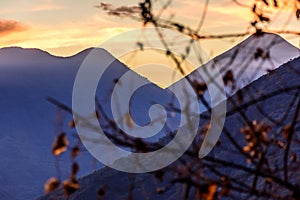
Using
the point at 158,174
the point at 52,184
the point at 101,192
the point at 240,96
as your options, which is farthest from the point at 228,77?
the point at 52,184

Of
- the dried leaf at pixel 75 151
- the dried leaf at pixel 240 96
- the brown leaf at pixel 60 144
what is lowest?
the dried leaf at pixel 75 151

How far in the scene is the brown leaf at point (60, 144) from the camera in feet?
8.86

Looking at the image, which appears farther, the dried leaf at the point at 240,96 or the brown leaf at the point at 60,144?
the dried leaf at the point at 240,96

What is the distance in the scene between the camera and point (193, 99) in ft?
9.72

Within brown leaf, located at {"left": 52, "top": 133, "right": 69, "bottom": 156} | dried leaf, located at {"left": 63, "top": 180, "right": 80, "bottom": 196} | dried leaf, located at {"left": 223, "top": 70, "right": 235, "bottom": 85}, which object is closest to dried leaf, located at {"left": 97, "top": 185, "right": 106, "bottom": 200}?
dried leaf, located at {"left": 63, "top": 180, "right": 80, "bottom": 196}

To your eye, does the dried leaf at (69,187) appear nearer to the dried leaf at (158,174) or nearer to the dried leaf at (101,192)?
the dried leaf at (101,192)

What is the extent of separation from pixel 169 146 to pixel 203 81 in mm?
347

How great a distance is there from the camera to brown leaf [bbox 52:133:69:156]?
270 centimetres

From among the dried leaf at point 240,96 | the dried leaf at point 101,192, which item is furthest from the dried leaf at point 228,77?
the dried leaf at point 101,192

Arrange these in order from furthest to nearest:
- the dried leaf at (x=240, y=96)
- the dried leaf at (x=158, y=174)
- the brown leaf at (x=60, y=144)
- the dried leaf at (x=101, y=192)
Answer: the dried leaf at (x=240, y=96) → the dried leaf at (x=158, y=174) → the dried leaf at (x=101, y=192) → the brown leaf at (x=60, y=144)

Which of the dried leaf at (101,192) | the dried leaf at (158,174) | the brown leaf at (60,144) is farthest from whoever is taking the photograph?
the dried leaf at (158,174)

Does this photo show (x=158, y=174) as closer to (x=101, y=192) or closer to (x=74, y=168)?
(x=101, y=192)

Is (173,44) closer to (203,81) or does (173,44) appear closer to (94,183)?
(203,81)

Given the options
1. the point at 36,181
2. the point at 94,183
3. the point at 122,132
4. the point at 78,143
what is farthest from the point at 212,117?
the point at 36,181
